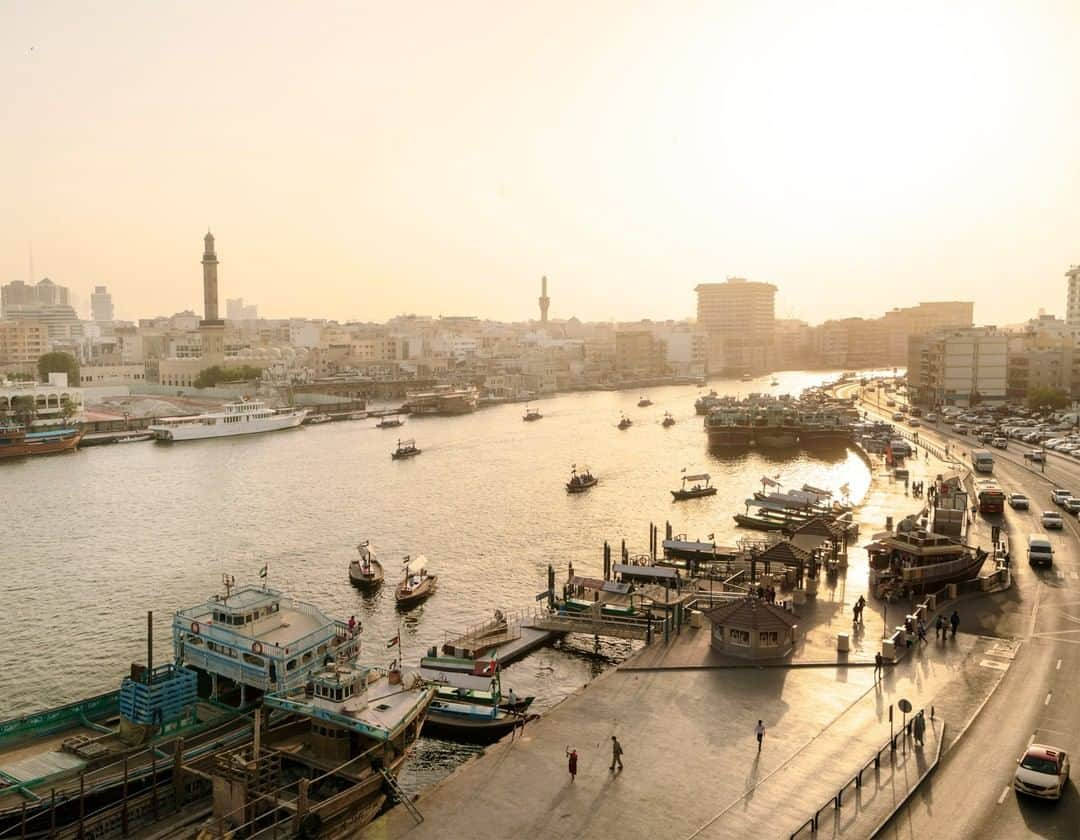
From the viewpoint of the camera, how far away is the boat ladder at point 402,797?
41.4 feet

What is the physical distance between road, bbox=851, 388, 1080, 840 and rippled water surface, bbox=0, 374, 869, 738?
27.5 ft

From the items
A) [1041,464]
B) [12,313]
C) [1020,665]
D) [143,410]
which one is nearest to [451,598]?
→ [1020,665]

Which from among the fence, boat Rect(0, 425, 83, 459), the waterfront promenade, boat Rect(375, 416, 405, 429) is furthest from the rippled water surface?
the fence

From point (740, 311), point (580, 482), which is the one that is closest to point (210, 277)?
point (580, 482)

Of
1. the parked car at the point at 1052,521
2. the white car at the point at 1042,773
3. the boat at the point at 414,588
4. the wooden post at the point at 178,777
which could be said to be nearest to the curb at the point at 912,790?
the white car at the point at 1042,773

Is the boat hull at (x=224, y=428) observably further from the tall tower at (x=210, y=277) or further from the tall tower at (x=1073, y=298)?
the tall tower at (x=1073, y=298)

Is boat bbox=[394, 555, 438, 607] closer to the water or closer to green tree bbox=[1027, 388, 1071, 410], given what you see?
the water

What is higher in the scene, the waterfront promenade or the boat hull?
the boat hull

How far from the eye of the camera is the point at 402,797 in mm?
13305

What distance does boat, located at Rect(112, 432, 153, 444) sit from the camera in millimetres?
65625

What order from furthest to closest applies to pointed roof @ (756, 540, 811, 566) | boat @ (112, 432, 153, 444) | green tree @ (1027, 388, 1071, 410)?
1. green tree @ (1027, 388, 1071, 410)
2. boat @ (112, 432, 153, 444)
3. pointed roof @ (756, 540, 811, 566)

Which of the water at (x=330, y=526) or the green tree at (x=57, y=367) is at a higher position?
the green tree at (x=57, y=367)

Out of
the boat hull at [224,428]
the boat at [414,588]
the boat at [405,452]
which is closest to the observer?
the boat at [414,588]

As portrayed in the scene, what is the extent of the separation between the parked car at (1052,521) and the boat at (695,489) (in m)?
15.3
